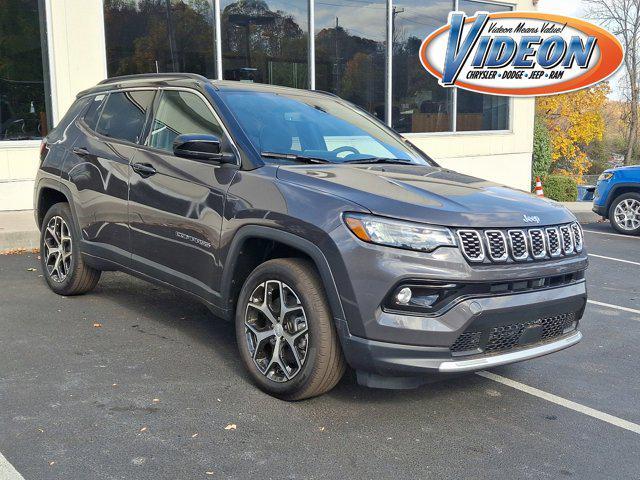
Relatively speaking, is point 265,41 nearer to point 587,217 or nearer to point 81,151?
point 587,217

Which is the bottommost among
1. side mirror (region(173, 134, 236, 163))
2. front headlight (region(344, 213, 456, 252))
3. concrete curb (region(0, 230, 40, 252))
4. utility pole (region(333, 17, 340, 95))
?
concrete curb (region(0, 230, 40, 252))

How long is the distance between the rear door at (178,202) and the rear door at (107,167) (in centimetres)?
16

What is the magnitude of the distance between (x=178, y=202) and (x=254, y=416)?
1506mm

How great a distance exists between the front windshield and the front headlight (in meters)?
1.06

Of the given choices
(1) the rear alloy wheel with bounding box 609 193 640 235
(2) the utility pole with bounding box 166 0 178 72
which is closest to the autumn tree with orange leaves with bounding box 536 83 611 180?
(1) the rear alloy wheel with bounding box 609 193 640 235

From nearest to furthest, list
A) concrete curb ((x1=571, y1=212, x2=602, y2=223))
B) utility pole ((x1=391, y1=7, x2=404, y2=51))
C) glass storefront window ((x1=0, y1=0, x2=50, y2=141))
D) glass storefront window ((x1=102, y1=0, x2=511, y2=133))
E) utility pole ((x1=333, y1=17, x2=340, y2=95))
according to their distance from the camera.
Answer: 1. glass storefront window ((x1=0, y1=0, x2=50, y2=141))
2. glass storefront window ((x1=102, y1=0, x2=511, y2=133))
3. utility pole ((x1=333, y1=17, x2=340, y2=95))
4. concrete curb ((x1=571, y1=212, x2=602, y2=223))
5. utility pole ((x1=391, y1=7, x2=404, y2=51))

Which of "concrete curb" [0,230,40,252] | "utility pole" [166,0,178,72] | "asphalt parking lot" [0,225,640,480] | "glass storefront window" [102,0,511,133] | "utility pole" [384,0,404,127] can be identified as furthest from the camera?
"utility pole" [384,0,404,127]

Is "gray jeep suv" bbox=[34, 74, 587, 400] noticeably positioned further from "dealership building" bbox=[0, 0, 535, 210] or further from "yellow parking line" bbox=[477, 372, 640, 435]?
"dealership building" bbox=[0, 0, 535, 210]

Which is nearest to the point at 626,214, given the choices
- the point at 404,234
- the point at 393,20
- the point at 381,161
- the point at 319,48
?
the point at 393,20

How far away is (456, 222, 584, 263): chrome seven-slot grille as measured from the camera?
11.3ft

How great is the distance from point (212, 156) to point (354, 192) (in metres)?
1.05

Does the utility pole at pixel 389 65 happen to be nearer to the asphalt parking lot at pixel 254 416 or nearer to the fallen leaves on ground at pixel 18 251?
the fallen leaves on ground at pixel 18 251

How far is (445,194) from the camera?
3787 millimetres

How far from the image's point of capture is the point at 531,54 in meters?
17.7
